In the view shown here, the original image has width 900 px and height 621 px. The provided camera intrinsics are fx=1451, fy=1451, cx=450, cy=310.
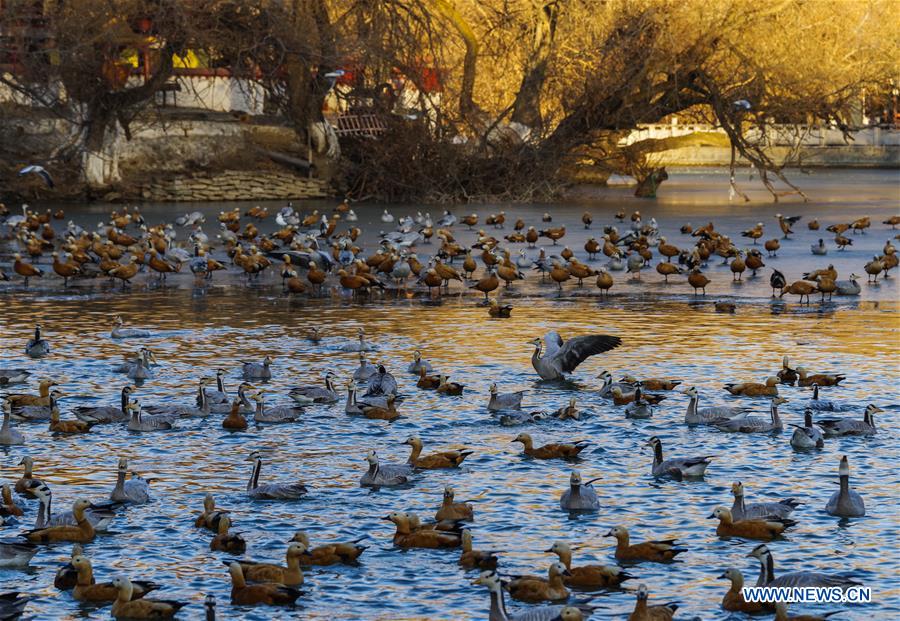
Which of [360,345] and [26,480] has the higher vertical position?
[360,345]

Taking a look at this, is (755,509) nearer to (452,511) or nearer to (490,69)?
(452,511)

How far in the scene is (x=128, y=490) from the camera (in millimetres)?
11797

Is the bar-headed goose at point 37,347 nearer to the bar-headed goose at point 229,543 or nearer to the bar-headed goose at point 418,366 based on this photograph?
the bar-headed goose at point 418,366

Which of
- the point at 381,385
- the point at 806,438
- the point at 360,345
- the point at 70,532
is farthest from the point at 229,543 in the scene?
the point at 360,345

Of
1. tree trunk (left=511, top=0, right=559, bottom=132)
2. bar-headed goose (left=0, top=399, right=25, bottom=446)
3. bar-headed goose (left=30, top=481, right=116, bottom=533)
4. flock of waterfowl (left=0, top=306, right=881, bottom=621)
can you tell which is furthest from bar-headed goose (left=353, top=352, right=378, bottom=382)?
tree trunk (left=511, top=0, right=559, bottom=132)

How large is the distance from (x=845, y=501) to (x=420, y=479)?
3.63m

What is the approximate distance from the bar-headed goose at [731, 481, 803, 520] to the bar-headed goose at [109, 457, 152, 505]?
187 inches

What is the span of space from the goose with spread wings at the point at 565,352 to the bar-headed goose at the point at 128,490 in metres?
6.21

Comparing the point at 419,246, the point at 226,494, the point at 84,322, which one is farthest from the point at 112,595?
A: the point at 419,246

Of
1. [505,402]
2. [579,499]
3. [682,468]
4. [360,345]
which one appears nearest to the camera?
[579,499]

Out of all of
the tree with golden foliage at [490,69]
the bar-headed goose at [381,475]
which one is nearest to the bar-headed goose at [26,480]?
the bar-headed goose at [381,475]

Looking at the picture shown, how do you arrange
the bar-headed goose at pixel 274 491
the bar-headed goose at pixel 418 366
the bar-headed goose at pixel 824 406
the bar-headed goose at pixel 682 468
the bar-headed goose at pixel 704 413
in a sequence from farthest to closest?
the bar-headed goose at pixel 418 366 < the bar-headed goose at pixel 824 406 < the bar-headed goose at pixel 704 413 < the bar-headed goose at pixel 682 468 < the bar-headed goose at pixel 274 491

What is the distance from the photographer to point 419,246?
106 ft

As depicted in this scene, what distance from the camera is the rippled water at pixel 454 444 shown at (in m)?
10.2
